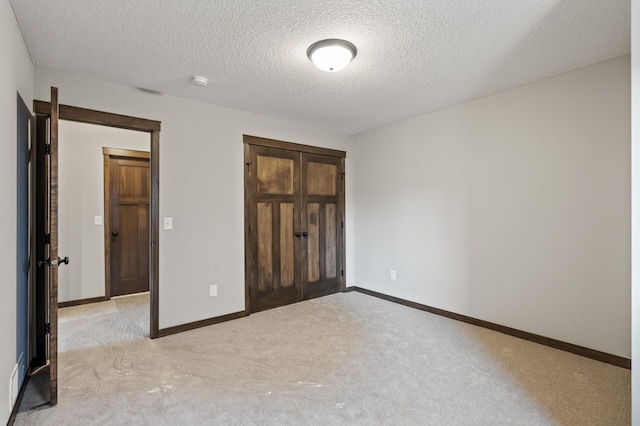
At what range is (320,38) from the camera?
7.26 ft

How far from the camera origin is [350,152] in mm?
4871

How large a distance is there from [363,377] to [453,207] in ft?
7.00

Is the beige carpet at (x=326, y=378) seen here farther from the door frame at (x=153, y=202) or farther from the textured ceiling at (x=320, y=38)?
the textured ceiling at (x=320, y=38)

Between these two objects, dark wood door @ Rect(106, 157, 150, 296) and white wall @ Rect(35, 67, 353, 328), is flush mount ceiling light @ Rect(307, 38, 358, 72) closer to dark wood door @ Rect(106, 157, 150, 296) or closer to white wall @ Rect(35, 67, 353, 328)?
white wall @ Rect(35, 67, 353, 328)

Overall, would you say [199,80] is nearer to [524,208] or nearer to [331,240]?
[331,240]

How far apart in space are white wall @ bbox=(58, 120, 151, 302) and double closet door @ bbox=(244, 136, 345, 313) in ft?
7.29

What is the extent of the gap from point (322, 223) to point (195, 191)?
182 cm

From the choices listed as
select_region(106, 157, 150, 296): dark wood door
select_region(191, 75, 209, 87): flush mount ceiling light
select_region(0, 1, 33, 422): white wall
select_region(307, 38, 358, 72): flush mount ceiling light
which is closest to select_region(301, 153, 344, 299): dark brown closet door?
select_region(191, 75, 209, 87): flush mount ceiling light

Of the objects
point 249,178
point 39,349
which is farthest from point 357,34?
point 39,349

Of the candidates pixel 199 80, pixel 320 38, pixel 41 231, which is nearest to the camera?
pixel 320 38

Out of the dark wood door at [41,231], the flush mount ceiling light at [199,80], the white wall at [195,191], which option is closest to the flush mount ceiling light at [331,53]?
the flush mount ceiling light at [199,80]

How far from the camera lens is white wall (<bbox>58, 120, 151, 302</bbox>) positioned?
162 inches

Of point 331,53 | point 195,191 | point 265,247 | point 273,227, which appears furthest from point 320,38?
point 265,247

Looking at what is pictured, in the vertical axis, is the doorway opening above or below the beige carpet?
above
